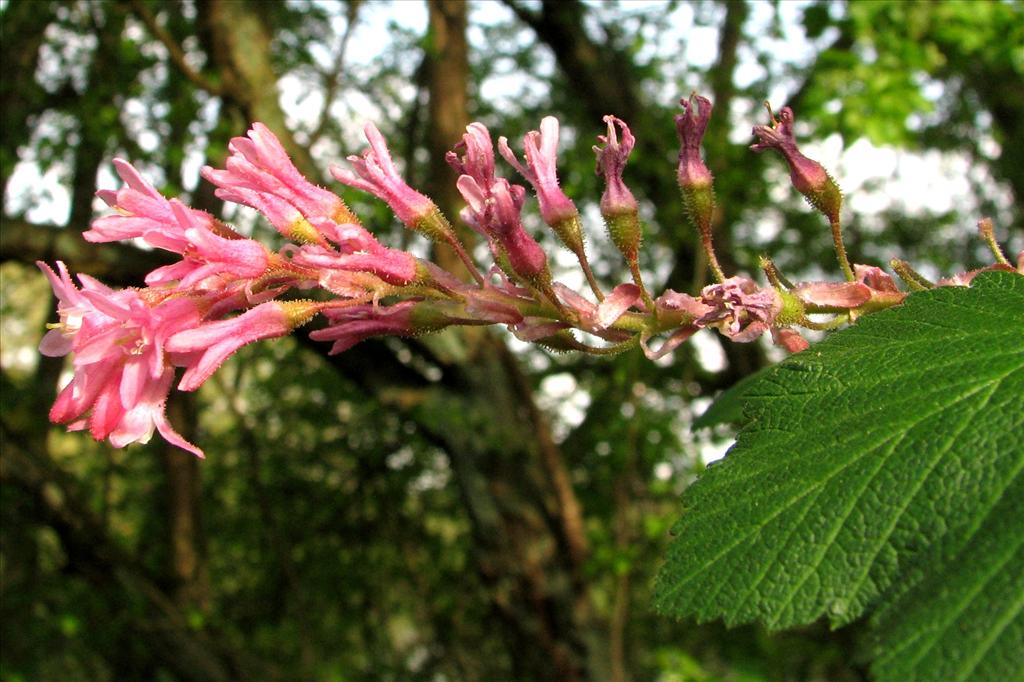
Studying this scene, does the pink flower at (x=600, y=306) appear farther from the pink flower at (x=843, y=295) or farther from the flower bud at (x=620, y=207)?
the pink flower at (x=843, y=295)

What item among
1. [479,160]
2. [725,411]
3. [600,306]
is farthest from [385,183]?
[725,411]

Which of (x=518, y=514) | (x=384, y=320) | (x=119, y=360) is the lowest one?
(x=518, y=514)

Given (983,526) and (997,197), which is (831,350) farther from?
(997,197)

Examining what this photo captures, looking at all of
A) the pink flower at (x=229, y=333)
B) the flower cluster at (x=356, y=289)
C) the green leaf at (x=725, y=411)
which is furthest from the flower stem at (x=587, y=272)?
the green leaf at (x=725, y=411)

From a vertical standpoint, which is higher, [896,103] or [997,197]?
[896,103]

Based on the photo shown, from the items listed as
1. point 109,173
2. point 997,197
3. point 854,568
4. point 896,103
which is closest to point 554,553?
point 896,103

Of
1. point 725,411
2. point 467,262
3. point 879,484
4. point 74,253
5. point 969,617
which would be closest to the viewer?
point 969,617

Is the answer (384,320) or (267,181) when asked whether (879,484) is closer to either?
(384,320)
